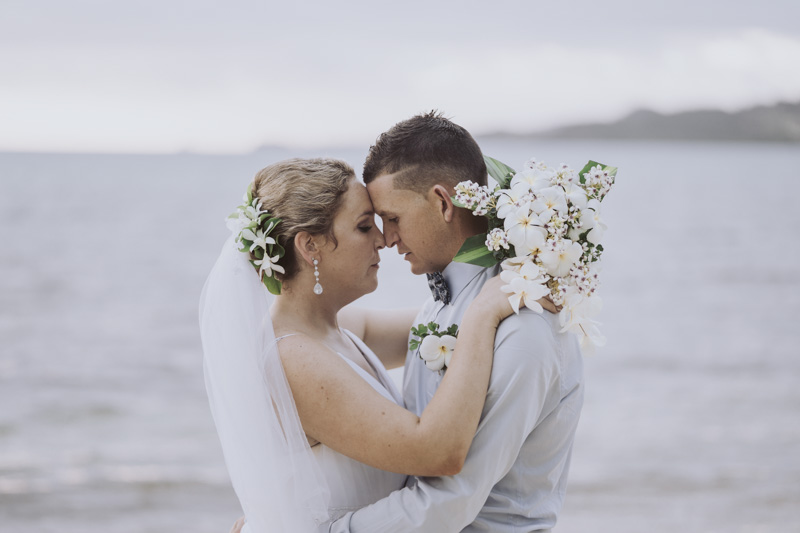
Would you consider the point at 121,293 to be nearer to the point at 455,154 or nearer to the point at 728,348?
the point at 728,348

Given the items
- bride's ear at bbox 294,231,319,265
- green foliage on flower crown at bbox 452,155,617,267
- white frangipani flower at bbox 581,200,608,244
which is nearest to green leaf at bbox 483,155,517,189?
green foliage on flower crown at bbox 452,155,617,267

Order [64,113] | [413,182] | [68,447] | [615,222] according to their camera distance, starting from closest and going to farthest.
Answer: [413,182]
[68,447]
[615,222]
[64,113]

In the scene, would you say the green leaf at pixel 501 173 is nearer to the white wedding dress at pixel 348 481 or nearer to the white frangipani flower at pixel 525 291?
the white frangipani flower at pixel 525 291

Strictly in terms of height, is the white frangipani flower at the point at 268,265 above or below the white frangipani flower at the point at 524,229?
below

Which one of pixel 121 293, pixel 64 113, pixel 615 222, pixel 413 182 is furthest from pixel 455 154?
pixel 64 113

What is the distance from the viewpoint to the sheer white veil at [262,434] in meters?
2.85

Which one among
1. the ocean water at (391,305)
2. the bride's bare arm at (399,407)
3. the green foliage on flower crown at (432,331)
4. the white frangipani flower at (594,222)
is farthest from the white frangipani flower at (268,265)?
the ocean water at (391,305)

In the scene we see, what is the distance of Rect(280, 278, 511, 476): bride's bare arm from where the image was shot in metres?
2.58

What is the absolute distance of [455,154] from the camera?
3.05 metres

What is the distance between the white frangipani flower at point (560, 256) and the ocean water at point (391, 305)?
513 cm

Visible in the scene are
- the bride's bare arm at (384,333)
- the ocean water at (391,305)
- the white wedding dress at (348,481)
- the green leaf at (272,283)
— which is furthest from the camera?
the ocean water at (391,305)

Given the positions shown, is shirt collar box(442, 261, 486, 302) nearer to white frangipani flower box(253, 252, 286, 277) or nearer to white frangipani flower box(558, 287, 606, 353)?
white frangipani flower box(558, 287, 606, 353)

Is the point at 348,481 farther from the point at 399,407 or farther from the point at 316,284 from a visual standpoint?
the point at 316,284

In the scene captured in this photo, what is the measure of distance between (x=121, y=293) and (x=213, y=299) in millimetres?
17478
